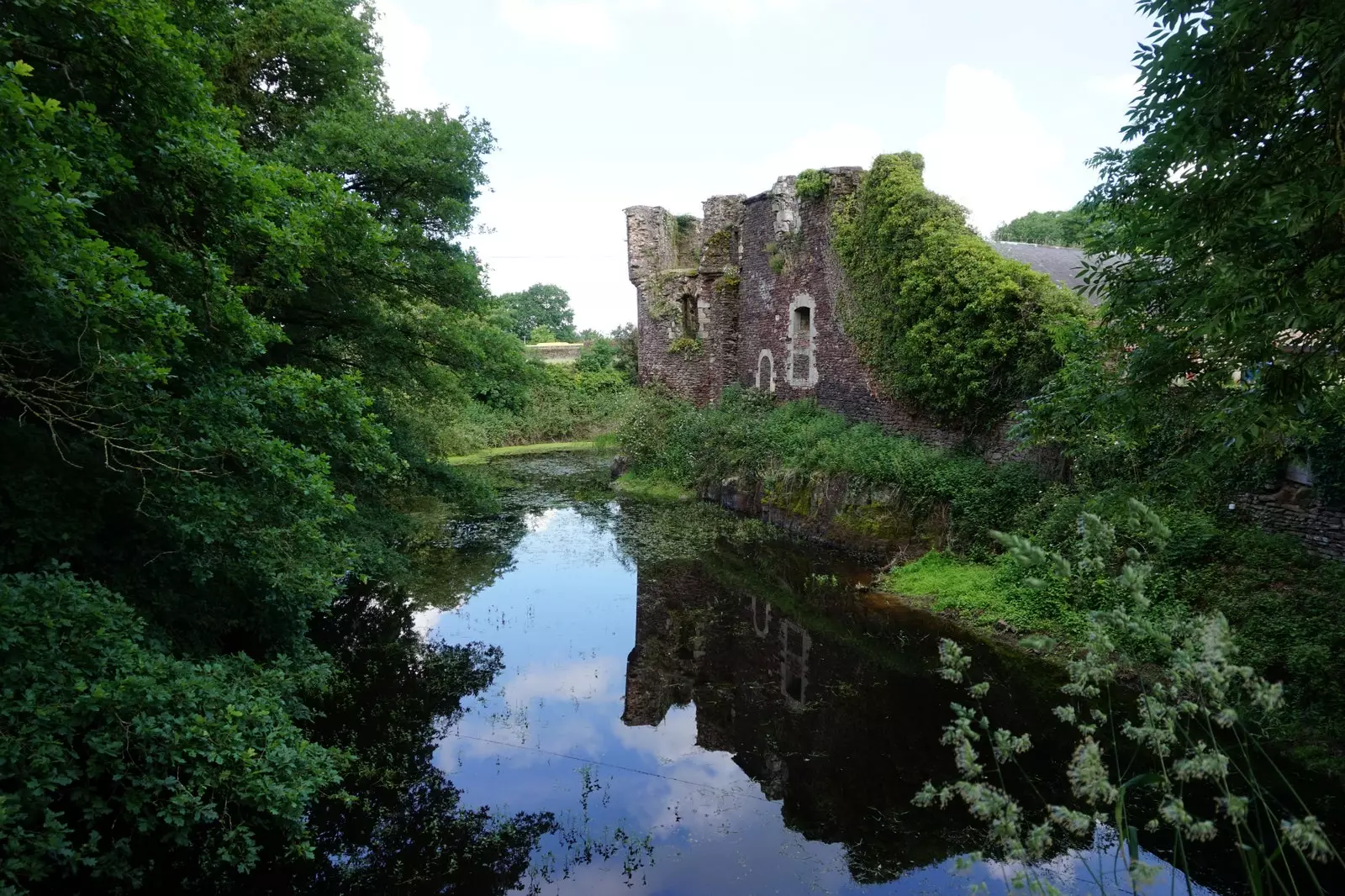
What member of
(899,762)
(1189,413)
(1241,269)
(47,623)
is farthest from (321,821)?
(1189,413)

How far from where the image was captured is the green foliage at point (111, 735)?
11.4 ft

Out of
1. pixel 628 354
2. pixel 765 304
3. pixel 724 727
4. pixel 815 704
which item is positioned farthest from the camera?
pixel 628 354

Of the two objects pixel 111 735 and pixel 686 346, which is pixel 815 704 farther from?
pixel 686 346

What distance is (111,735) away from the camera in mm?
3811

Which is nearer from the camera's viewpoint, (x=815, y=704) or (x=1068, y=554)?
(x=815, y=704)

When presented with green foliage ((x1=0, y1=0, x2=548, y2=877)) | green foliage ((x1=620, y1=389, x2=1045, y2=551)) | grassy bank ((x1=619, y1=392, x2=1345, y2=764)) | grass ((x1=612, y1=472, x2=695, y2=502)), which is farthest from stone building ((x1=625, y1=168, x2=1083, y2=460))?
green foliage ((x1=0, y1=0, x2=548, y2=877))

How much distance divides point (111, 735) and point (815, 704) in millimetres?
5577

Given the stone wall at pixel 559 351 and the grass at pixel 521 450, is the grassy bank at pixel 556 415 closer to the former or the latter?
the grass at pixel 521 450

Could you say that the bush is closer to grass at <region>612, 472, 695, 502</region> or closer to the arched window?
grass at <region>612, 472, 695, 502</region>

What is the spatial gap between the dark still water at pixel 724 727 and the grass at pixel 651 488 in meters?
5.12

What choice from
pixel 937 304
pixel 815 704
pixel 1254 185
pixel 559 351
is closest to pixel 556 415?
pixel 559 351

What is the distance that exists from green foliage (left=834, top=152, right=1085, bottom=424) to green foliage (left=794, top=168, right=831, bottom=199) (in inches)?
30.5

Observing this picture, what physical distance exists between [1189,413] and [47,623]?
7.46 metres

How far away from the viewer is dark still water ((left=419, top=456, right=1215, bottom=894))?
5.14 meters
